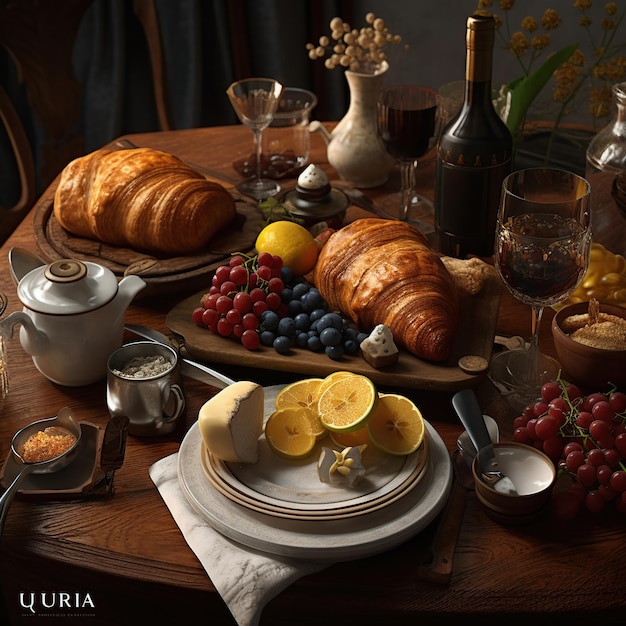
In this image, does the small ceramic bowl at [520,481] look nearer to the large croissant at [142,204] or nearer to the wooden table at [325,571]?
the wooden table at [325,571]

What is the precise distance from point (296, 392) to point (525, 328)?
0.50 m

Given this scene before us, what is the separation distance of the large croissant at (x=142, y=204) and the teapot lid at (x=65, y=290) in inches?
12.8

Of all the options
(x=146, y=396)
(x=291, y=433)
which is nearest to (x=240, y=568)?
(x=291, y=433)

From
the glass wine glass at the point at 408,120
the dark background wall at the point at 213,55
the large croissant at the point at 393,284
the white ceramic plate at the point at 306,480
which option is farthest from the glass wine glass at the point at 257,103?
the dark background wall at the point at 213,55

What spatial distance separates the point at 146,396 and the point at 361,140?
95 centimetres

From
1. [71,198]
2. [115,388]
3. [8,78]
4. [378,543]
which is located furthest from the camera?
[8,78]

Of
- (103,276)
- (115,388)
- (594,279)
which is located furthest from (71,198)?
(594,279)

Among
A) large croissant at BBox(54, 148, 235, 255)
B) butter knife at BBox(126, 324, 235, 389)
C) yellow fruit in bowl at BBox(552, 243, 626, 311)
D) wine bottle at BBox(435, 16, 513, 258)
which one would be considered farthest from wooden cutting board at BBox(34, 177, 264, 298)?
yellow fruit in bowl at BBox(552, 243, 626, 311)

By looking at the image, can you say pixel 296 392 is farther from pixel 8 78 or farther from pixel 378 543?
pixel 8 78

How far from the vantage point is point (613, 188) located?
5.04 ft

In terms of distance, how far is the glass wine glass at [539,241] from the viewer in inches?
47.1

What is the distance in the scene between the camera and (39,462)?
112 cm

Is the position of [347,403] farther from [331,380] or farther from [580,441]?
[580,441]

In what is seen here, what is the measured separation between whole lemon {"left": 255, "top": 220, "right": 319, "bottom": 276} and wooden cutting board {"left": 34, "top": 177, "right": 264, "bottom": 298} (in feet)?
0.40
